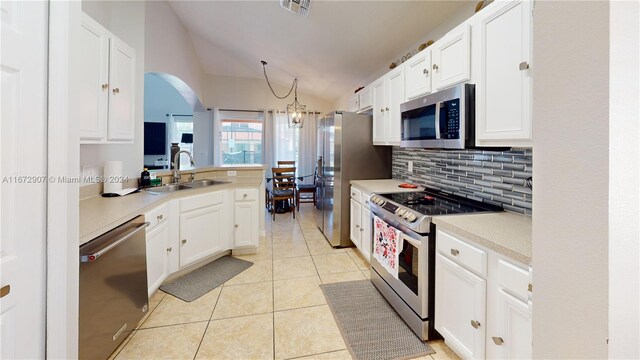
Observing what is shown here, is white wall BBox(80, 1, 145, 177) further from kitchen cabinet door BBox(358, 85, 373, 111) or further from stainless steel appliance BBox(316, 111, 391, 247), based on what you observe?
kitchen cabinet door BBox(358, 85, 373, 111)

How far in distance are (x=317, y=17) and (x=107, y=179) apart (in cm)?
262

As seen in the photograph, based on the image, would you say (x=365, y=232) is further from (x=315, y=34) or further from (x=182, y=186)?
(x=315, y=34)

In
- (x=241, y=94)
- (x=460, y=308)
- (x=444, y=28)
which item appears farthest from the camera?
(x=241, y=94)

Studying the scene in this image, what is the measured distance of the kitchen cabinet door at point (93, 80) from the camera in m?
1.62

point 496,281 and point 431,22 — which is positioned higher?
point 431,22

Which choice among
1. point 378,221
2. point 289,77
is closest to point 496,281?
point 378,221

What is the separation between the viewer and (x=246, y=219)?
10.3 ft

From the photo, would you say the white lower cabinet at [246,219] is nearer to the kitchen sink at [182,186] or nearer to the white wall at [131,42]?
the kitchen sink at [182,186]

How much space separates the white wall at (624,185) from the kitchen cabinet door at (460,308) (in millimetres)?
1049

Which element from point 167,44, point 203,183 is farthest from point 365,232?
point 167,44

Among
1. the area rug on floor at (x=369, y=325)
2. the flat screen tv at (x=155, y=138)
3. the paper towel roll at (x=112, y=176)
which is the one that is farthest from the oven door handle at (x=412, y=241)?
the flat screen tv at (x=155, y=138)

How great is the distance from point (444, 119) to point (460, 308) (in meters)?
1.24

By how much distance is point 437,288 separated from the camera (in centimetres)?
165

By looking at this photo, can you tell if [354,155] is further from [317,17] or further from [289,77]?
[289,77]
